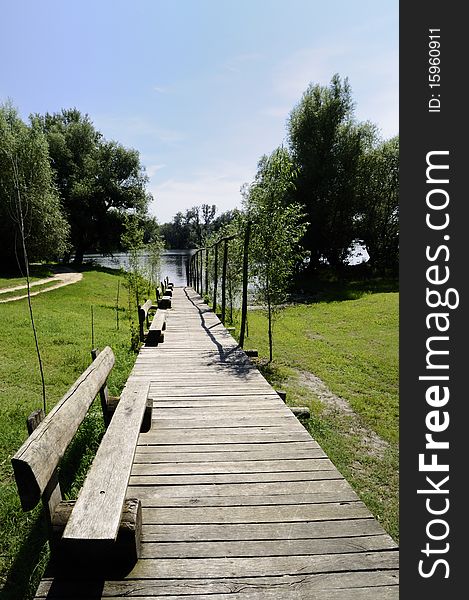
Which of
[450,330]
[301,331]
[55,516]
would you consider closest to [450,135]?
[450,330]

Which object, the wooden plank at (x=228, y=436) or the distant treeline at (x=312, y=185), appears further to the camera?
the distant treeline at (x=312, y=185)

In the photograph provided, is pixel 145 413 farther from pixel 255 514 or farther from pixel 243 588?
pixel 243 588

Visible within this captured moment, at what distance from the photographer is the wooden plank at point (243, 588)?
1.82m

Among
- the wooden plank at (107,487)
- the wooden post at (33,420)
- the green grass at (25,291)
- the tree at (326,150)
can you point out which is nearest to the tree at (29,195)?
the green grass at (25,291)

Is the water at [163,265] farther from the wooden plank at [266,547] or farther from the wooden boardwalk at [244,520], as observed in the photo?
the wooden plank at [266,547]

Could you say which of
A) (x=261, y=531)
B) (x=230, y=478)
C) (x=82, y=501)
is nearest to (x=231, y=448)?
(x=230, y=478)

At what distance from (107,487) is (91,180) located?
38.4 meters

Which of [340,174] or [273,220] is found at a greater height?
[340,174]

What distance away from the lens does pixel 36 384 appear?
6.83 m

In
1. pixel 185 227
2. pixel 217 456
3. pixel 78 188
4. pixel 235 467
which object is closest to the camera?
pixel 235 467

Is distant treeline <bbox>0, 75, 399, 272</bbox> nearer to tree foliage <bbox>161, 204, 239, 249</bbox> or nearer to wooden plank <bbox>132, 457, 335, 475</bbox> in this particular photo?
wooden plank <bbox>132, 457, 335, 475</bbox>

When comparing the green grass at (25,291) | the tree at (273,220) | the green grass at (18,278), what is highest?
the tree at (273,220)

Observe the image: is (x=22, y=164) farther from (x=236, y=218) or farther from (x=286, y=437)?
(x=286, y=437)

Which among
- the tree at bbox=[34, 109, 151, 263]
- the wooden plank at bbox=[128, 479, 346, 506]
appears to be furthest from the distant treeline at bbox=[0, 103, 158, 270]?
the wooden plank at bbox=[128, 479, 346, 506]
